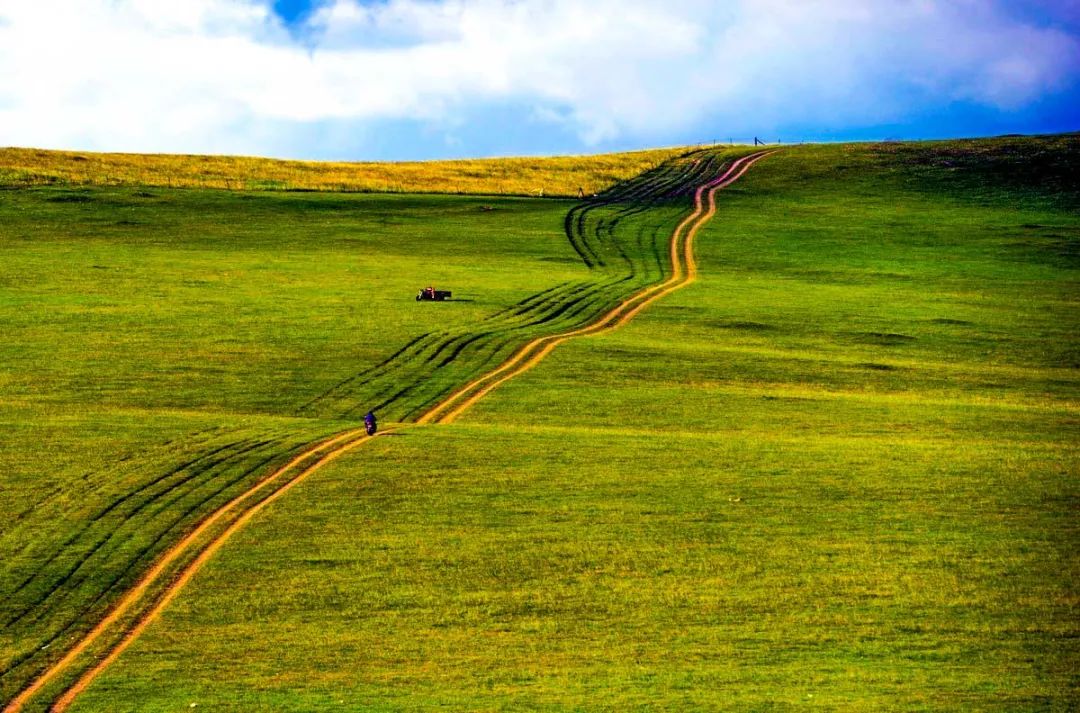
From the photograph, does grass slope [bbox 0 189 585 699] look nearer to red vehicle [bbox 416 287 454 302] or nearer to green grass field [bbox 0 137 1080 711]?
green grass field [bbox 0 137 1080 711]

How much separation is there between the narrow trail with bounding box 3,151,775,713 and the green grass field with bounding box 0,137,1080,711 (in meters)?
0.59

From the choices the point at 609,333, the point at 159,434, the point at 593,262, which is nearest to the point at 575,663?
the point at 159,434

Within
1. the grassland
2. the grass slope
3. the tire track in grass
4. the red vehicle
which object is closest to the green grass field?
the grass slope

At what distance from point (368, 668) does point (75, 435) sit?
1997 cm

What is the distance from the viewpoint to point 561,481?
39406 mm

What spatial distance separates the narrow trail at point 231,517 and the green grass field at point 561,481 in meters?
0.59

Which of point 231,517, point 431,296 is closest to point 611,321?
point 431,296

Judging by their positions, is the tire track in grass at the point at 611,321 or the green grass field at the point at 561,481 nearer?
the green grass field at the point at 561,481

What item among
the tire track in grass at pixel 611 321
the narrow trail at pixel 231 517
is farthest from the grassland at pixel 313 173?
the narrow trail at pixel 231 517

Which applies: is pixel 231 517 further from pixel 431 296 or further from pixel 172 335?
pixel 431 296

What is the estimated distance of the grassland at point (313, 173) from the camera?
96.3m

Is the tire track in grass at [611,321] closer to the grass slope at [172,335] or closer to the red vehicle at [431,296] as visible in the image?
the grass slope at [172,335]

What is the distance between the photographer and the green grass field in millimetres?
28750

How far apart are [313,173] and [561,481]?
72.0m
